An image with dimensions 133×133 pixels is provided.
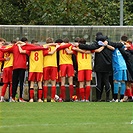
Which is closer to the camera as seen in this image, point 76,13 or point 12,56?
point 12,56

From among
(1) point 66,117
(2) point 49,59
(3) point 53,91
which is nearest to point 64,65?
(2) point 49,59

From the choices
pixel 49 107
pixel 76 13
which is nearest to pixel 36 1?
pixel 76 13

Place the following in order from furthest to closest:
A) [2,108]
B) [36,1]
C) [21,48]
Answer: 1. [36,1]
2. [21,48]
3. [2,108]

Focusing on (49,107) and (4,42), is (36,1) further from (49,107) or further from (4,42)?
(49,107)

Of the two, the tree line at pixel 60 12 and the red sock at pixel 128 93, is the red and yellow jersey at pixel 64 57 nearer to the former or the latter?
the red sock at pixel 128 93

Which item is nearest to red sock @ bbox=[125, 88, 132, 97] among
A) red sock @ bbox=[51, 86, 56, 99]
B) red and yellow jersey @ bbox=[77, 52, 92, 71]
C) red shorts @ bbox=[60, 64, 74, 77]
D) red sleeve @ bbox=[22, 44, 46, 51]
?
red and yellow jersey @ bbox=[77, 52, 92, 71]

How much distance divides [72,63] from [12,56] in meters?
1.82

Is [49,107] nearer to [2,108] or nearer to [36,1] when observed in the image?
[2,108]

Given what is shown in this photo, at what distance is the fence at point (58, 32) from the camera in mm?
26859

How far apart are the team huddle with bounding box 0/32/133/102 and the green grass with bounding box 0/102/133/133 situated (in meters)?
1.56

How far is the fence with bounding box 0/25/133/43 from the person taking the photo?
88.1 feet

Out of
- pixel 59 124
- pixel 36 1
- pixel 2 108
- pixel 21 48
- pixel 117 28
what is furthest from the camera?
pixel 36 1

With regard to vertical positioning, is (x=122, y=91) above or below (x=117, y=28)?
below

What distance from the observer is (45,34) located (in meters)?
27.0
